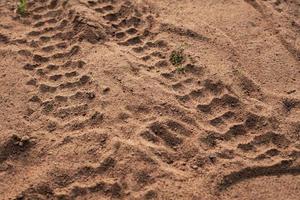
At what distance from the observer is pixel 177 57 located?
12.8 feet

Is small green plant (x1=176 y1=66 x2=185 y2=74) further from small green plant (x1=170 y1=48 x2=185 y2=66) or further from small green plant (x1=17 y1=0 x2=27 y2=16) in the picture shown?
small green plant (x1=17 y1=0 x2=27 y2=16)

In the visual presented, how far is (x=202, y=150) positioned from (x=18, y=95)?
174 cm

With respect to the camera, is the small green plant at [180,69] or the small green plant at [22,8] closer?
the small green plant at [180,69]

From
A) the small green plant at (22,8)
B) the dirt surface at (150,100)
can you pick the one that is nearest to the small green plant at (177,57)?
the dirt surface at (150,100)

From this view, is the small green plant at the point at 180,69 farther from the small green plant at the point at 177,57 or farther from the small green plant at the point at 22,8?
the small green plant at the point at 22,8

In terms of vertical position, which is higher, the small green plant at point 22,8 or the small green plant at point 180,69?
the small green plant at point 22,8

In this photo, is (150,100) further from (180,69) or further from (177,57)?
(177,57)

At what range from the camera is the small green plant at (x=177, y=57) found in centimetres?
388

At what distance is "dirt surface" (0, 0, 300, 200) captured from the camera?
3.16m

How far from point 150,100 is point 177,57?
599mm

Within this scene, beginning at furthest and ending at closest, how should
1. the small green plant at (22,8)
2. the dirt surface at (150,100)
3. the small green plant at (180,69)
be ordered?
the small green plant at (22,8) < the small green plant at (180,69) < the dirt surface at (150,100)

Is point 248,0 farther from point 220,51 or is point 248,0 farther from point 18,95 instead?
point 18,95

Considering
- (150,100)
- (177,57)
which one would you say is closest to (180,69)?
(177,57)

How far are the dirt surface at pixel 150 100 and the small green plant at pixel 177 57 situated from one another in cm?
1
